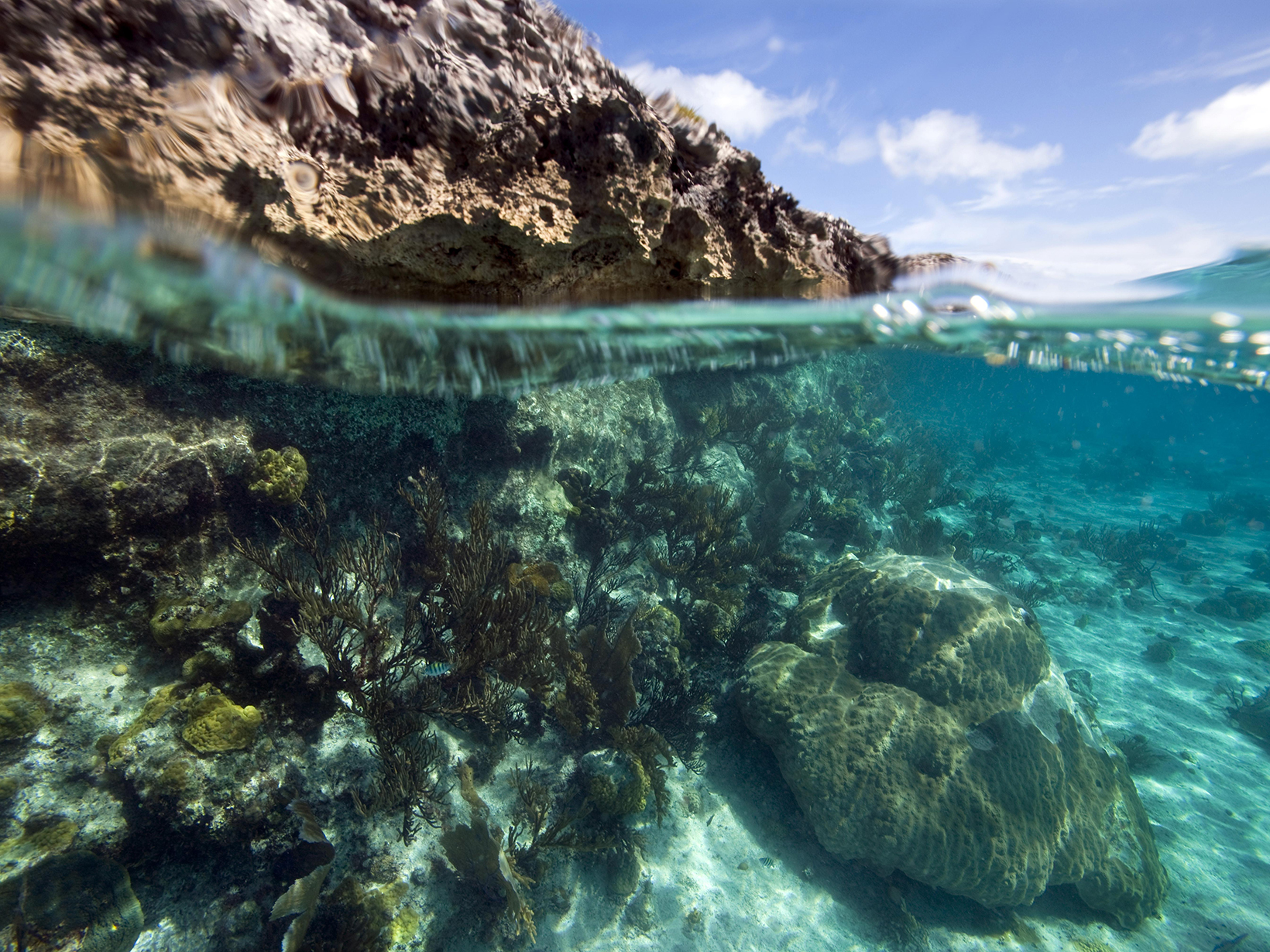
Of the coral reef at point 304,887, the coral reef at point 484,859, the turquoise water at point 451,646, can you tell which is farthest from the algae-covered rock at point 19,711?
the coral reef at point 484,859

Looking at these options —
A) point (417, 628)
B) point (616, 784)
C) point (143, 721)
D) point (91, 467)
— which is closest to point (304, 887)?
point (143, 721)

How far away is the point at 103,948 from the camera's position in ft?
11.9

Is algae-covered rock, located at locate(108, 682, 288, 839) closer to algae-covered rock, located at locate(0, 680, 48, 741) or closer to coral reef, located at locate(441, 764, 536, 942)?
algae-covered rock, located at locate(0, 680, 48, 741)

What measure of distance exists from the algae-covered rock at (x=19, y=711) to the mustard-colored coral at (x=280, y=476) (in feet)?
7.19

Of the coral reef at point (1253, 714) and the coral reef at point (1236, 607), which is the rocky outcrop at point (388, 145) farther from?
the coral reef at point (1236, 607)

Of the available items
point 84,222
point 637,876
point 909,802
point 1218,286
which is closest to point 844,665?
point 909,802

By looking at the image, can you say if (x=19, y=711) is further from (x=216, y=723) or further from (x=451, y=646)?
(x=451, y=646)

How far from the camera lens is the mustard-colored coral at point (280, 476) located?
520 cm

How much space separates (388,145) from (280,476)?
4.04 m

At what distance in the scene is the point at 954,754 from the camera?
21.1 feet

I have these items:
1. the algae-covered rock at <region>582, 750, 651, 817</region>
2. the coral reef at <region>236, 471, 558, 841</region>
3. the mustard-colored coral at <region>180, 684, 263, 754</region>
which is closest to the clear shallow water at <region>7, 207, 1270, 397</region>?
the coral reef at <region>236, 471, 558, 841</region>

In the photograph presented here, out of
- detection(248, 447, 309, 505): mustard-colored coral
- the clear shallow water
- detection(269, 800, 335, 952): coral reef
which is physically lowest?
detection(269, 800, 335, 952): coral reef

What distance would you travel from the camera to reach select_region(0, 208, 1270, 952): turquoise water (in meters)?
3.94

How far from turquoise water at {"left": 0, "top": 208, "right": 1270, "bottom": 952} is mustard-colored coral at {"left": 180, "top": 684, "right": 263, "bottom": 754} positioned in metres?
0.04
